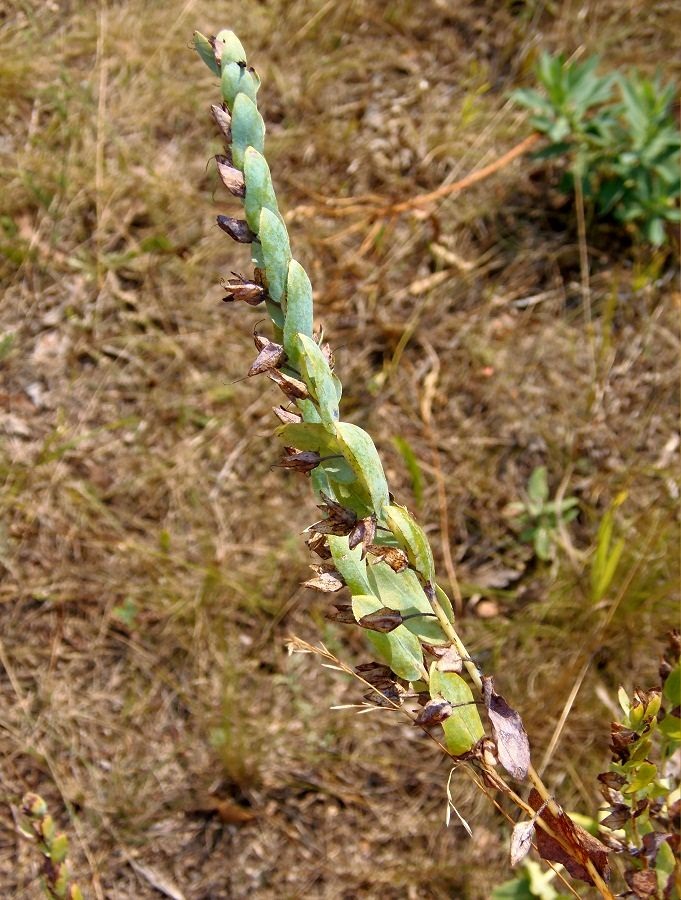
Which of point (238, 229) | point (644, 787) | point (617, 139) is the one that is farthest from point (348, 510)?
point (617, 139)

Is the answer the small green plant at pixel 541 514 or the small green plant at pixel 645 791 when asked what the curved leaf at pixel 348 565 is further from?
the small green plant at pixel 541 514

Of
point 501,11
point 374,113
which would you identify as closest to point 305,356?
point 374,113

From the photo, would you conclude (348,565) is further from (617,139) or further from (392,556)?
(617,139)

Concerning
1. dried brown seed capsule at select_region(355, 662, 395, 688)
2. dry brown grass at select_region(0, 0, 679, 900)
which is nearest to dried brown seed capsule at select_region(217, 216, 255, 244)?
dried brown seed capsule at select_region(355, 662, 395, 688)

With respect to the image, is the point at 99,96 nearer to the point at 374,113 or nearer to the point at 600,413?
the point at 374,113

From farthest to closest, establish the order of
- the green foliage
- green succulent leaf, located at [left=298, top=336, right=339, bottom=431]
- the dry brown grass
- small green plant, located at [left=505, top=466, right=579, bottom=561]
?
1. small green plant, located at [left=505, top=466, right=579, bottom=561]
2. the dry brown grass
3. the green foliage
4. green succulent leaf, located at [left=298, top=336, right=339, bottom=431]

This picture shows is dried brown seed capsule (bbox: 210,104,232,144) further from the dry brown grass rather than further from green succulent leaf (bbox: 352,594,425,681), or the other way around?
the dry brown grass

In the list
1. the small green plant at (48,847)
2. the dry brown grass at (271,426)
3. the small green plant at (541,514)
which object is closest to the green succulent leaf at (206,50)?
the small green plant at (48,847)
